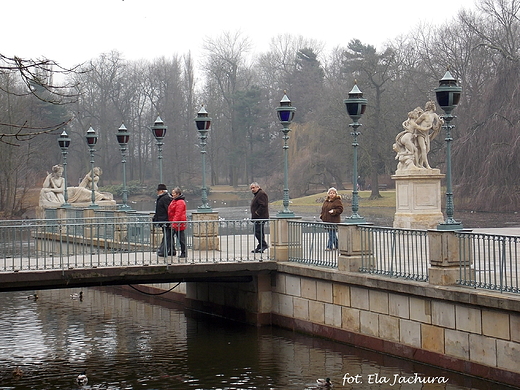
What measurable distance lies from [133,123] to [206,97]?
826 centimetres

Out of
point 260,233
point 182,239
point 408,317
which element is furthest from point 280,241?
point 408,317

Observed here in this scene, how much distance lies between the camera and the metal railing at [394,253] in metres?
15.9

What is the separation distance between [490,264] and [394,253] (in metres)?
2.15

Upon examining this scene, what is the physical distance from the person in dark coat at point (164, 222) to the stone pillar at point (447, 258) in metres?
6.29

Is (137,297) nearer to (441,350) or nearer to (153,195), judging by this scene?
(441,350)

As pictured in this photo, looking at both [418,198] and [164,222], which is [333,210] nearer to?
[164,222]

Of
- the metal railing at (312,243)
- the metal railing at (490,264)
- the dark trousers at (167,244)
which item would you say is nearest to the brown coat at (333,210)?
the metal railing at (312,243)

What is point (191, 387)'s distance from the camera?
15.3 meters

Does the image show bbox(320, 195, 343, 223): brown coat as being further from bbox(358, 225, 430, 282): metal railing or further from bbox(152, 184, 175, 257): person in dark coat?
bbox(152, 184, 175, 257): person in dark coat

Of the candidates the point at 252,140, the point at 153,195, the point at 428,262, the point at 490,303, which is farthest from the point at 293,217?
the point at 252,140

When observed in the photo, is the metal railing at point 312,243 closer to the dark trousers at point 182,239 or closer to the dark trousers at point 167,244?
the dark trousers at point 182,239

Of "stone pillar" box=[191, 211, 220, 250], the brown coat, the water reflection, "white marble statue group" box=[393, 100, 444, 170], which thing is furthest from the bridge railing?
"white marble statue group" box=[393, 100, 444, 170]

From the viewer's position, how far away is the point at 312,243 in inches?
749

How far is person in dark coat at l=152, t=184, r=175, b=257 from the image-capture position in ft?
64.4
